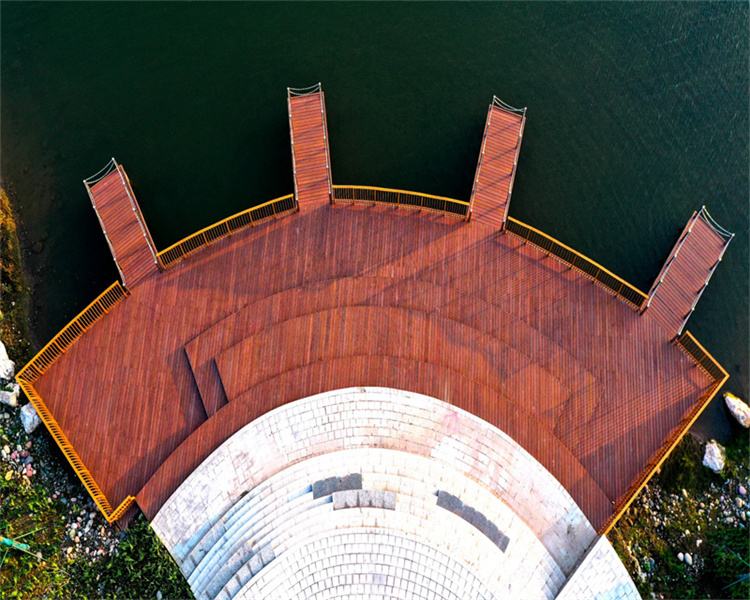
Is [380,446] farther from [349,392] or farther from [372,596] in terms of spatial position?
[372,596]

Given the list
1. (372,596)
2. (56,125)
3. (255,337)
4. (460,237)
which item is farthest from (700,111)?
(56,125)

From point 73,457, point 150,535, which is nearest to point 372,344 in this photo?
point 150,535

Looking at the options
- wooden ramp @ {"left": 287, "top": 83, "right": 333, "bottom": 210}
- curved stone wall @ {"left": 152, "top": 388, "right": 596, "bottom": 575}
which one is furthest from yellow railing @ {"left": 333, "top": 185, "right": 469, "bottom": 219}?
curved stone wall @ {"left": 152, "top": 388, "right": 596, "bottom": 575}

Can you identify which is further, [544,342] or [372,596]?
[544,342]

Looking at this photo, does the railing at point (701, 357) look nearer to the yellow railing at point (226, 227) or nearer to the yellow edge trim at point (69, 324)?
the yellow railing at point (226, 227)

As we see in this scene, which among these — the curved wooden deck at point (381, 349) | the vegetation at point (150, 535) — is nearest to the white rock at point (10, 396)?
the vegetation at point (150, 535)

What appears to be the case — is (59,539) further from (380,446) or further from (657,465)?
(657,465)
